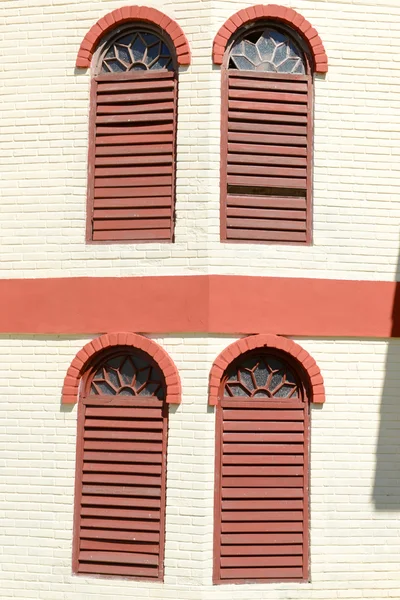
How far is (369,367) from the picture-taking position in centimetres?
733

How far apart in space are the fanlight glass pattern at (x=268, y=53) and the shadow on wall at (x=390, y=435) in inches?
85.2

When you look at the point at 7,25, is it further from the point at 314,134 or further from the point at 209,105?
the point at 314,134

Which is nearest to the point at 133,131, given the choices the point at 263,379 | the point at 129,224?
the point at 129,224

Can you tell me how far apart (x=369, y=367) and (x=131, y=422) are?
215 centimetres

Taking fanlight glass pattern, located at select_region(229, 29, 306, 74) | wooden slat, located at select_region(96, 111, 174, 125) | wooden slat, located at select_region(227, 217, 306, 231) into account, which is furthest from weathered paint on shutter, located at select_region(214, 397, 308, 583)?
fanlight glass pattern, located at select_region(229, 29, 306, 74)

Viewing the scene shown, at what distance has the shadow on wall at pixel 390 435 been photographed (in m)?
7.23

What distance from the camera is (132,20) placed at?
7.54 meters

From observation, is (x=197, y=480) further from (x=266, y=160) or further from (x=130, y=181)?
(x=266, y=160)

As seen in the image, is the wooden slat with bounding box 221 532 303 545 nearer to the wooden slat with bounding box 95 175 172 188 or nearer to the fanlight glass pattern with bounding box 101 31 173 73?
the wooden slat with bounding box 95 175 172 188

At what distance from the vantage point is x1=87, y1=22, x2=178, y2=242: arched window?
742cm

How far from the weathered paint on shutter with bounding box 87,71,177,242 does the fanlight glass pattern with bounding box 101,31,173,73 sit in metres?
0.09

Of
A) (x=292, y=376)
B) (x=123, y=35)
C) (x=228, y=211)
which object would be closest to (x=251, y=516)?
(x=292, y=376)

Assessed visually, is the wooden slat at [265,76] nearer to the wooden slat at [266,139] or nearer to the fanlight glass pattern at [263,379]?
the wooden slat at [266,139]

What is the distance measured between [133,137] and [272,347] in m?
2.29
